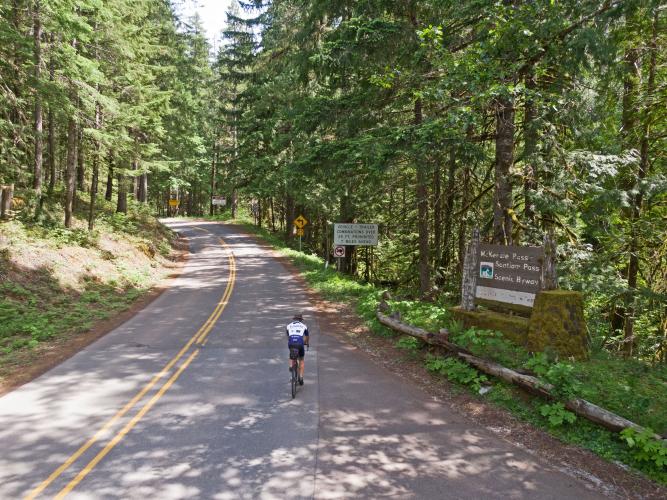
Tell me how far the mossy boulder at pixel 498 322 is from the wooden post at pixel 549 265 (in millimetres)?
984

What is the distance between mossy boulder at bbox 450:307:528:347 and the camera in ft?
31.9

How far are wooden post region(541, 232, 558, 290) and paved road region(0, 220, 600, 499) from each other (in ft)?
11.7

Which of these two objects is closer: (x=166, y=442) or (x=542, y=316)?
(x=166, y=442)

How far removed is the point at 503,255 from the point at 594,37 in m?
4.89

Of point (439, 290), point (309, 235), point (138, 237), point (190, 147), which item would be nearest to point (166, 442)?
point (439, 290)

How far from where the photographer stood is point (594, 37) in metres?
8.88

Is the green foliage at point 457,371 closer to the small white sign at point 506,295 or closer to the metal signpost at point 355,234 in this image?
the small white sign at point 506,295

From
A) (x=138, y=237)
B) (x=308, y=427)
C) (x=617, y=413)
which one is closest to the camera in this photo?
(x=617, y=413)

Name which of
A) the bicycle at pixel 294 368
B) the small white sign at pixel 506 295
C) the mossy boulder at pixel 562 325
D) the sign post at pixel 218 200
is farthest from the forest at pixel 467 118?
the sign post at pixel 218 200

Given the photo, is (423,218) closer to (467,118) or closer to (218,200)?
(467,118)

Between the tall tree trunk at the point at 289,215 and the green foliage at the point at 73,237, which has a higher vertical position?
the tall tree trunk at the point at 289,215

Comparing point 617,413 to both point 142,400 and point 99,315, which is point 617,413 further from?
point 99,315

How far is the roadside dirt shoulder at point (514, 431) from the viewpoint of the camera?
5.84 m

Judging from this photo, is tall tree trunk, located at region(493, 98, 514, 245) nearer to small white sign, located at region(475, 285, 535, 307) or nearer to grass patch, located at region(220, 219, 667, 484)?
small white sign, located at region(475, 285, 535, 307)
